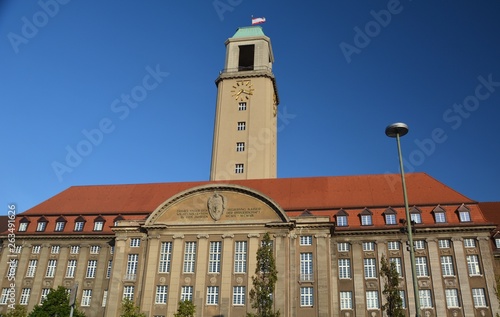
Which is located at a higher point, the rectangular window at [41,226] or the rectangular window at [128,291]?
the rectangular window at [41,226]

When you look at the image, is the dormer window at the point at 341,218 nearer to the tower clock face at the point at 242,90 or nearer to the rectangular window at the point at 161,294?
the rectangular window at the point at 161,294

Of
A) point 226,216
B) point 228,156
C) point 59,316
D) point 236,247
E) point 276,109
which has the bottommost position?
point 59,316

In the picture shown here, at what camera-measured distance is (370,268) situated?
1710 inches

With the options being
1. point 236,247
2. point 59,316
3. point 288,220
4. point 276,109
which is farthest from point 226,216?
point 276,109

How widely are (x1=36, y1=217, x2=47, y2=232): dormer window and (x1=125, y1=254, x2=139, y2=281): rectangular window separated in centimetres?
1239

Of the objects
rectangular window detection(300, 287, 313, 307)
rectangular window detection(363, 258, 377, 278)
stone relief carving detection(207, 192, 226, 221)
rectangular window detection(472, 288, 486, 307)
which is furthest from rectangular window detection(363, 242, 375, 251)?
stone relief carving detection(207, 192, 226, 221)

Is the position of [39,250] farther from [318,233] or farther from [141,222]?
[318,233]

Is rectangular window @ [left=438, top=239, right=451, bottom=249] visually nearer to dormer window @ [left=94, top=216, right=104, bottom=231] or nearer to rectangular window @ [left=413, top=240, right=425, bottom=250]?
rectangular window @ [left=413, top=240, right=425, bottom=250]

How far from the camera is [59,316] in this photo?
38.6 meters

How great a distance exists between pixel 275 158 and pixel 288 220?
21.5 meters

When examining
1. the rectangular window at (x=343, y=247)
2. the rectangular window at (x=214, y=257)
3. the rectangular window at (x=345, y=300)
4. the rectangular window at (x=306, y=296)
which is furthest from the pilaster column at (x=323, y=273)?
the rectangular window at (x=214, y=257)

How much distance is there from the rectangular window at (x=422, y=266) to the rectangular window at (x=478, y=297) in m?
4.12

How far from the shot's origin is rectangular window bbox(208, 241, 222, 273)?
43.3m

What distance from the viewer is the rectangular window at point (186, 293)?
42.2 metres
